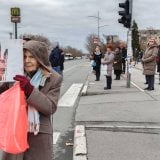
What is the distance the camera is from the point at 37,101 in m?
3.93

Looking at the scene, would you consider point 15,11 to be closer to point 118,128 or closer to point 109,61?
point 109,61

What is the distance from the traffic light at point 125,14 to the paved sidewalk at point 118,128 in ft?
14.2

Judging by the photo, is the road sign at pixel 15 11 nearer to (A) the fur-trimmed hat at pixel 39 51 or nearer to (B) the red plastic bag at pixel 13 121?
(A) the fur-trimmed hat at pixel 39 51

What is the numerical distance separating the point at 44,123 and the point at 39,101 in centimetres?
26

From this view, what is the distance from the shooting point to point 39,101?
3943 mm

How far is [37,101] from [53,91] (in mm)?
252

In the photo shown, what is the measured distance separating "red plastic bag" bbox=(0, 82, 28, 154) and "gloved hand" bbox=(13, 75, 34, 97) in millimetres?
30

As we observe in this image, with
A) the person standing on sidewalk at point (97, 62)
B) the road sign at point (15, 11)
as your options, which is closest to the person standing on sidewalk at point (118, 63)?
the person standing on sidewalk at point (97, 62)

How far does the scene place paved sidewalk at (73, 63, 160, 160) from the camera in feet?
23.6

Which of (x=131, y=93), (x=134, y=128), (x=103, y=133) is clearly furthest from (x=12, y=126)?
(x=131, y=93)

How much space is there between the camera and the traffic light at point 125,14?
18.2 metres

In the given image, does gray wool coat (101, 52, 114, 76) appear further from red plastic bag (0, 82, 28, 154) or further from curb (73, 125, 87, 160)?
red plastic bag (0, 82, 28, 154)

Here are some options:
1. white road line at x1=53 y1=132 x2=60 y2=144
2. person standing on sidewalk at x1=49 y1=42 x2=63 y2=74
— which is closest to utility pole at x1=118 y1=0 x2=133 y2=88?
person standing on sidewalk at x1=49 y1=42 x2=63 y2=74

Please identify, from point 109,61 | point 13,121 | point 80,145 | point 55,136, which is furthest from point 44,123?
point 109,61
